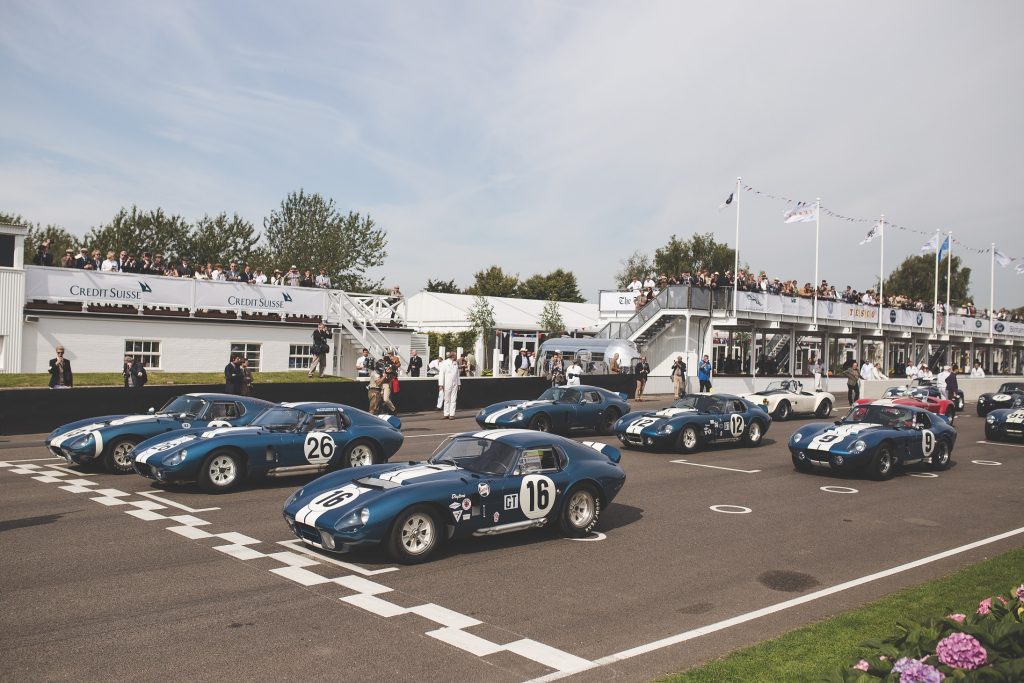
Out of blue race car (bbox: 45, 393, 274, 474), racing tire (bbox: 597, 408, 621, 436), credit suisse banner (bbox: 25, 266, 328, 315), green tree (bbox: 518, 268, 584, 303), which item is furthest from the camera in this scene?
green tree (bbox: 518, 268, 584, 303)

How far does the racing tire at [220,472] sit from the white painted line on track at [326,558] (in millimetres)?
3197

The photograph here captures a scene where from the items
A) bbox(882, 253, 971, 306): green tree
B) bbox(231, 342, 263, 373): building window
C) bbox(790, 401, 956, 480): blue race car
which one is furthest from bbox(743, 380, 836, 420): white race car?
bbox(882, 253, 971, 306): green tree

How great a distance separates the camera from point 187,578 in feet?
26.3

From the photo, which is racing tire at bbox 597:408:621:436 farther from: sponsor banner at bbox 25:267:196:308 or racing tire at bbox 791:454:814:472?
sponsor banner at bbox 25:267:196:308

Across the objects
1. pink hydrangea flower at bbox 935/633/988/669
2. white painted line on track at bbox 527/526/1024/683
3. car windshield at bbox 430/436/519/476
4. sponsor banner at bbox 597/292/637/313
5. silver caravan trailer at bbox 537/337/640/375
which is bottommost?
white painted line on track at bbox 527/526/1024/683

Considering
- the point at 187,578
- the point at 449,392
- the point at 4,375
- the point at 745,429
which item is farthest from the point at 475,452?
the point at 4,375

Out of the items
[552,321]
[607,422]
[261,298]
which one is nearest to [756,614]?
[607,422]

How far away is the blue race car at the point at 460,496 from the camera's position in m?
8.56

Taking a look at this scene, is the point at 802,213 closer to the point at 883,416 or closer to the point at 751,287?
the point at 751,287

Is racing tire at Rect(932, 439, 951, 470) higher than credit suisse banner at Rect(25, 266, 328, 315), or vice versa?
credit suisse banner at Rect(25, 266, 328, 315)

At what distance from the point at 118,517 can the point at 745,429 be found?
14268 mm

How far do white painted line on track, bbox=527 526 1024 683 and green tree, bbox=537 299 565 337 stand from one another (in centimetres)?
3981

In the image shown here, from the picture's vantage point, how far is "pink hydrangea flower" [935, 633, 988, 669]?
3869 mm

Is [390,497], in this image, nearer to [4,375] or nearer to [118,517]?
[118,517]
